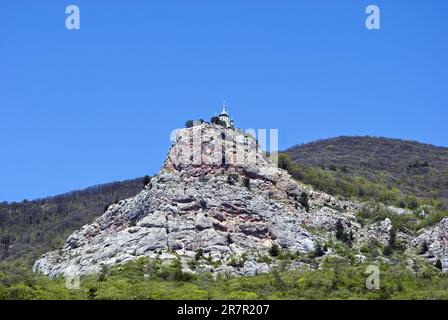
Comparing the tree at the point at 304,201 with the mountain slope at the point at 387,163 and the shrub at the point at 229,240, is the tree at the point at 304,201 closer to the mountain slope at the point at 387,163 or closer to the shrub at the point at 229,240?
the shrub at the point at 229,240

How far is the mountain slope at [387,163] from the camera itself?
13412 cm

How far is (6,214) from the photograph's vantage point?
520 feet

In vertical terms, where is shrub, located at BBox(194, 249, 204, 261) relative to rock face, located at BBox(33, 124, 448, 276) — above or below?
below

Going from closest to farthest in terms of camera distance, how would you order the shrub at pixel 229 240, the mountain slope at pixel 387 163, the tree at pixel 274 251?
the tree at pixel 274 251 → the shrub at pixel 229 240 → the mountain slope at pixel 387 163

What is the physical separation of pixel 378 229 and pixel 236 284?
23.5 metres

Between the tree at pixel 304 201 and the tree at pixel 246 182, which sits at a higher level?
the tree at pixel 246 182

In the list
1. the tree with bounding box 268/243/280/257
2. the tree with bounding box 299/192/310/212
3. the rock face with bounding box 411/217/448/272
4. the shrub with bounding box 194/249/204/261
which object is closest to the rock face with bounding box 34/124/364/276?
the tree with bounding box 299/192/310/212

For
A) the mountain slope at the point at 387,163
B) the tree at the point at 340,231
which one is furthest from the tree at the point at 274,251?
the mountain slope at the point at 387,163

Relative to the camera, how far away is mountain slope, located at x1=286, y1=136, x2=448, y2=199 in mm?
134125

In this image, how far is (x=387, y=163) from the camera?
164 meters

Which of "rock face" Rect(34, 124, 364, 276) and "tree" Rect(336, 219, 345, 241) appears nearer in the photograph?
"rock face" Rect(34, 124, 364, 276)

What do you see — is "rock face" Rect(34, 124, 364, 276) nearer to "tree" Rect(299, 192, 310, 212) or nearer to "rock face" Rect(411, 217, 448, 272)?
"tree" Rect(299, 192, 310, 212)

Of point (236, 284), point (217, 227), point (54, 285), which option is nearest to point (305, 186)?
point (217, 227)

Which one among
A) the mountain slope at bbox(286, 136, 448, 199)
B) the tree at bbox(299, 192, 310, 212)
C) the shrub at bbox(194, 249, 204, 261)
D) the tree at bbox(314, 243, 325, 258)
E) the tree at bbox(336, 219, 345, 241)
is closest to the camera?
the shrub at bbox(194, 249, 204, 261)
